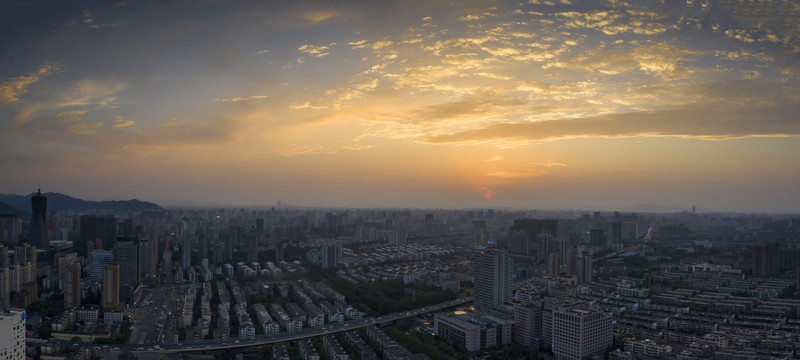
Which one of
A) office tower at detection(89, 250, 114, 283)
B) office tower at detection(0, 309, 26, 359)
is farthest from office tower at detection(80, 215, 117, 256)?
office tower at detection(0, 309, 26, 359)

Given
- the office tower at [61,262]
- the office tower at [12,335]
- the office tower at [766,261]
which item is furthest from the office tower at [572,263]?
the office tower at [61,262]

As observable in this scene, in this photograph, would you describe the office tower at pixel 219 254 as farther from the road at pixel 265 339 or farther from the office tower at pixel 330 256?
the road at pixel 265 339

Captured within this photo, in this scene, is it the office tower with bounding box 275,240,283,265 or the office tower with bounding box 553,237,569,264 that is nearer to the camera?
the office tower with bounding box 553,237,569,264

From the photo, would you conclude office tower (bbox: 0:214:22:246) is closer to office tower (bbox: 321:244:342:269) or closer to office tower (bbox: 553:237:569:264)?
office tower (bbox: 321:244:342:269)

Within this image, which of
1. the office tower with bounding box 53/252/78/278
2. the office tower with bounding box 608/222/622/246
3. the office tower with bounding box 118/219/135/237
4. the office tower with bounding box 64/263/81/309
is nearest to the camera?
the office tower with bounding box 64/263/81/309

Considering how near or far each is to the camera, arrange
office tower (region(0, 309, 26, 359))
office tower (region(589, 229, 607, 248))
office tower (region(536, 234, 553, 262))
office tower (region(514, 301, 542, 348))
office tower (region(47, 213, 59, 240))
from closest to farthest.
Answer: office tower (region(0, 309, 26, 359)) → office tower (region(514, 301, 542, 348)) → office tower (region(536, 234, 553, 262)) → office tower (region(47, 213, 59, 240)) → office tower (region(589, 229, 607, 248))

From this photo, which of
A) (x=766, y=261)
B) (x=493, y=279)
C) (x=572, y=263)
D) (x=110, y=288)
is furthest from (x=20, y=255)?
(x=766, y=261)

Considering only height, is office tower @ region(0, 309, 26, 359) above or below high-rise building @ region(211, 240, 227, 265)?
above

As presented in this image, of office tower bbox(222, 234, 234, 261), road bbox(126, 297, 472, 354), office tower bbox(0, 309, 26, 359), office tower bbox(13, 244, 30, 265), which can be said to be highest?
office tower bbox(0, 309, 26, 359)
